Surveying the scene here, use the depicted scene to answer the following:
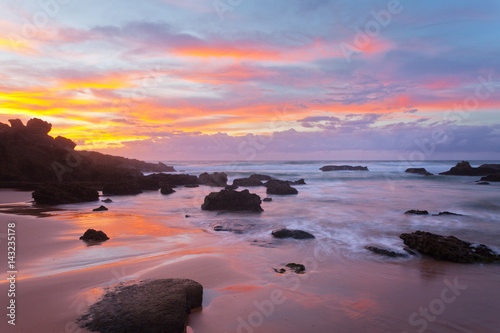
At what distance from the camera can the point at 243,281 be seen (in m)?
5.34

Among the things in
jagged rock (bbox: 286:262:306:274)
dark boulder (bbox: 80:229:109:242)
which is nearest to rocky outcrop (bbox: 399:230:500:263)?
jagged rock (bbox: 286:262:306:274)

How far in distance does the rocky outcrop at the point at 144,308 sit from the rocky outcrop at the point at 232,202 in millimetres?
10455

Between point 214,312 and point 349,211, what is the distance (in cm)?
1277

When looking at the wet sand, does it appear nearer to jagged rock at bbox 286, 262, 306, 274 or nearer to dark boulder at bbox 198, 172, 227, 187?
jagged rock at bbox 286, 262, 306, 274

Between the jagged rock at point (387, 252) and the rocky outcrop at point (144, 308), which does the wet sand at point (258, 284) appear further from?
the jagged rock at point (387, 252)

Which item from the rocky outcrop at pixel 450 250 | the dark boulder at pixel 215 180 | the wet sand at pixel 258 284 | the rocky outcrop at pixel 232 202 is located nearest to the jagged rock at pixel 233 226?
the wet sand at pixel 258 284

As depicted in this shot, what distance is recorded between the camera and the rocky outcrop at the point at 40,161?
69.9 feet

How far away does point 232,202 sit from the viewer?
48.4 feet

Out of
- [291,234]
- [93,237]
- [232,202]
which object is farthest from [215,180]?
[93,237]

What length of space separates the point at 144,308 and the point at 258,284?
230 centimetres

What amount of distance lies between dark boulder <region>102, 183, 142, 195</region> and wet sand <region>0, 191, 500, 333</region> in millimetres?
12402

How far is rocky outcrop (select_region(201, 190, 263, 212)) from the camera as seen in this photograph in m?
14.6

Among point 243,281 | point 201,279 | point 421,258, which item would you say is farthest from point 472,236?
point 201,279

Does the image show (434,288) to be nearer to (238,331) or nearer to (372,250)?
(372,250)
